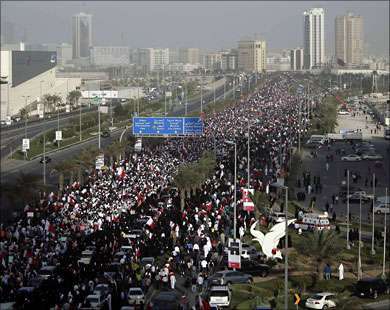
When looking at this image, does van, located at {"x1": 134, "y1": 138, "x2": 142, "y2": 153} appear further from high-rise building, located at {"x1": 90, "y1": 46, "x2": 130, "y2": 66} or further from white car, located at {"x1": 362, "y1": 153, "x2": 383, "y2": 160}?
high-rise building, located at {"x1": 90, "y1": 46, "x2": 130, "y2": 66}

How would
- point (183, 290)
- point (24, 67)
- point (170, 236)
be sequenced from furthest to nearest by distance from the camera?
point (24, 67), point (170, 236), point (183, 290)

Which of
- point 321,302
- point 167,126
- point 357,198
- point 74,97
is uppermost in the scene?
point 74,97

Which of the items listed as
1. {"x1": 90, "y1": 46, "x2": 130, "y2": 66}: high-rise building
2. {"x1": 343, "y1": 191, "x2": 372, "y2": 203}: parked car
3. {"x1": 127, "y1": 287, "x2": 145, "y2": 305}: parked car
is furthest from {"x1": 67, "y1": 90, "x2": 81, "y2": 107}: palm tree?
{"x1": 90, "y1": 46, "x2": 130, "y2": 66}: high-rise building

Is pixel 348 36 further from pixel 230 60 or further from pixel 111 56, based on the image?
pixel 111 56

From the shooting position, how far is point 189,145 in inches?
1272

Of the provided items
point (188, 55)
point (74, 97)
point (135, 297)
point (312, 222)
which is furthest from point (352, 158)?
point (188, 55)

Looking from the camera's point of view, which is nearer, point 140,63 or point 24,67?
point 24,67

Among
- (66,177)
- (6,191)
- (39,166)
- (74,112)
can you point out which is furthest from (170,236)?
(74,112)

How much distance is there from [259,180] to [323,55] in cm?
14095

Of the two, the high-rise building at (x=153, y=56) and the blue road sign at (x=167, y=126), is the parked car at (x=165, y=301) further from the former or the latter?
the high-rise building at (x=153, y=56)

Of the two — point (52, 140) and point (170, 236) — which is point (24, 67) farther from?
point (170, 236)

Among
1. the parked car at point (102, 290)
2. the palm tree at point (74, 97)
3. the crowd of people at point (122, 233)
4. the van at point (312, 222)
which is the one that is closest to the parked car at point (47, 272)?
the crowd of people at point (122, 233)

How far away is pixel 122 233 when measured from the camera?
15.7 metres

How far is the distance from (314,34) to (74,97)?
10851cm
